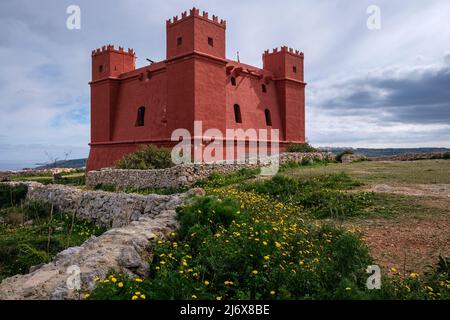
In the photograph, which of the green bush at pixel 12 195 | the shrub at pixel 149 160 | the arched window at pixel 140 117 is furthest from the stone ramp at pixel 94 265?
the arched window at pixel 140 117

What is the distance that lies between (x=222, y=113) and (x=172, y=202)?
10340 mm

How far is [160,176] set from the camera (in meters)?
13.3

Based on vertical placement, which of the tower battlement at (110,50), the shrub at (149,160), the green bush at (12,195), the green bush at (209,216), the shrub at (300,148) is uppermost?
the tower battlement at (110,50)

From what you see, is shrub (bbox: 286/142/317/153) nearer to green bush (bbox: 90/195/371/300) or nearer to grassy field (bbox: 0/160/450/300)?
grassy field (bbox: 0/160/450/300)

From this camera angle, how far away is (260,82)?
22625 mm

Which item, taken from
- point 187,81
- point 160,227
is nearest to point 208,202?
point 160,227

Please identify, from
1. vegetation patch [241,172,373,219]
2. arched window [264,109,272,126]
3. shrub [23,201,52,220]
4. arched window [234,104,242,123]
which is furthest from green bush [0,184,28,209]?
arched window [264,109,272,126]

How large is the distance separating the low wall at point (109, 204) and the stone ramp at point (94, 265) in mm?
3022

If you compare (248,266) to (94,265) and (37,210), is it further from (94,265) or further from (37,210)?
(37,210)

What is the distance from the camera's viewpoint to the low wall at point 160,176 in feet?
41.9

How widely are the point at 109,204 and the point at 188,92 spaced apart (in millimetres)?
7577

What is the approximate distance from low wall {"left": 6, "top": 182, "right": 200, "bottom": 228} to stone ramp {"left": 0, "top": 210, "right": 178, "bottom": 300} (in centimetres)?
302

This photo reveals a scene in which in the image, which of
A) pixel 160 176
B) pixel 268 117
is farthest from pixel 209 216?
pixel 268 117

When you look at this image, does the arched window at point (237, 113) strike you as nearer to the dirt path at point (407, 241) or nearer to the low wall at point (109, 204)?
the low wall at point (109, 204)
